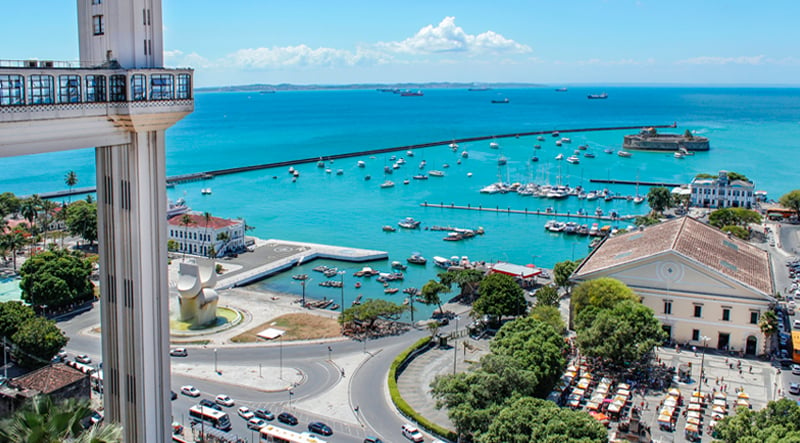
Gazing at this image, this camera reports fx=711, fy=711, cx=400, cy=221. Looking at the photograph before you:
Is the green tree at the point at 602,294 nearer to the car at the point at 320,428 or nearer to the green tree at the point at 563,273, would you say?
the green tree at the point at 563,273

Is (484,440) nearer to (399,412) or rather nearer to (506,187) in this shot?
(399,412)

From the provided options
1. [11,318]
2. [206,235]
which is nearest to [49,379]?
[11,318]

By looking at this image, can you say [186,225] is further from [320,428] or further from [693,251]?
[693,251]

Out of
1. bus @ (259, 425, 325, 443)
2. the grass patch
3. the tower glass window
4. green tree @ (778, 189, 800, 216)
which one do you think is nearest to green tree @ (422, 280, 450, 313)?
the grass patch

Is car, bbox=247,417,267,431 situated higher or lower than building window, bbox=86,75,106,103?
lower

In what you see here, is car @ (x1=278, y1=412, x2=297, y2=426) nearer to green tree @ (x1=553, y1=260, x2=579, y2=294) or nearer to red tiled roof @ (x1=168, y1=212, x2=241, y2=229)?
green tree @ (x1=553, y1=260, x2=579, y2=294)

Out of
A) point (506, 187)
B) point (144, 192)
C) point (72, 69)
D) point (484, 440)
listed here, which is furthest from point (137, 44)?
point (506, 187)

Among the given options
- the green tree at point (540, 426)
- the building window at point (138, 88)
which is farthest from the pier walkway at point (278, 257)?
the building window at point (138, 88)
